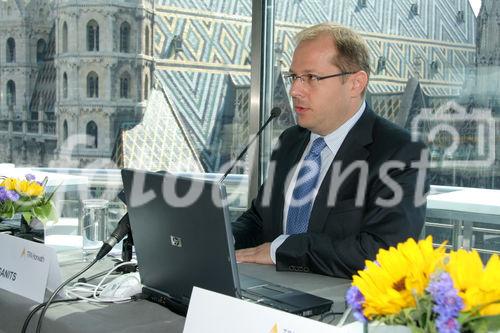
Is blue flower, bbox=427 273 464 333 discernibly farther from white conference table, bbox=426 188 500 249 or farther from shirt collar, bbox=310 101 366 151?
white conference table, bbox=426 188 500 249

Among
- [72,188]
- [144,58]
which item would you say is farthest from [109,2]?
[72,188]

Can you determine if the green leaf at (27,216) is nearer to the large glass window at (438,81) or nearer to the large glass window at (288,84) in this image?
the large glass window at (288,84)

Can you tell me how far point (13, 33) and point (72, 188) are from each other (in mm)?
15873

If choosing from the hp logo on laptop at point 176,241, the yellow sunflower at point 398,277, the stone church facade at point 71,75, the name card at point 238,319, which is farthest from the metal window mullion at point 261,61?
the stone church facade at point 71,75

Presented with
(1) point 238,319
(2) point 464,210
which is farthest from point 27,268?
(2) point 464,210

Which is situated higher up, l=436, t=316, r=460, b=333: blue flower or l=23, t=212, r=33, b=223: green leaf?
l=436, t=316, r=460, b=333: blue flower

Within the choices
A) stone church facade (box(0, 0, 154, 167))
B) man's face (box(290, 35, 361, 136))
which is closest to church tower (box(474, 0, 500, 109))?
man's face (box(290, 35, 361, 136))

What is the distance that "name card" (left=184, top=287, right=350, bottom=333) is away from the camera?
0.84 m

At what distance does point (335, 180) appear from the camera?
182 cm

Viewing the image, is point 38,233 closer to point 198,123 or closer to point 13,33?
point 198,123

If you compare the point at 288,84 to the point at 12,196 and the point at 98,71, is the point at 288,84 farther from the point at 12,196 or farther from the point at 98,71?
the point at 98,71

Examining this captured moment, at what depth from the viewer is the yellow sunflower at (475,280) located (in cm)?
66

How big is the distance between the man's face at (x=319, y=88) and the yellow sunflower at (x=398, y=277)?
118 cm

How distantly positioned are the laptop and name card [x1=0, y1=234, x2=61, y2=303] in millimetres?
190
